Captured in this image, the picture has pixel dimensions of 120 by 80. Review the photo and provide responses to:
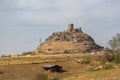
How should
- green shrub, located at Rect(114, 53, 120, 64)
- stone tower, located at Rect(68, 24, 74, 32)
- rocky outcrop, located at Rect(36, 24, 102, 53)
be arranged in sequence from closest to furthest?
green shrub, located at Rect(114, 53, 120, 64), rocky outcrop, located at Rect(36, 24, 102, 53), stone tower, located at Rect(68, 24, 74, 32)

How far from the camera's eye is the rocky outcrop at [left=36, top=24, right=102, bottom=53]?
595ft

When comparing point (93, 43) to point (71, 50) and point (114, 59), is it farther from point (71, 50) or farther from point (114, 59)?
point (114, 59)

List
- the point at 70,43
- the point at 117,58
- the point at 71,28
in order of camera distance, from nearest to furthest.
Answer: the point at 117,58
the point at 70,43
the point at 71,28

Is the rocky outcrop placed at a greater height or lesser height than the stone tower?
lesser

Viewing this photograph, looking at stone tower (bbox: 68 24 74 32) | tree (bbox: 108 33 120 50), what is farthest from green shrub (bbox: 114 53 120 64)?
stone tower (bbox: 68 24 74 32)

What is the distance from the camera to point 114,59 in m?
99.1

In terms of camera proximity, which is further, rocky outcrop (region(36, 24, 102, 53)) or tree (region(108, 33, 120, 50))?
rocky outcrop (region(36, 24, 102, 53))

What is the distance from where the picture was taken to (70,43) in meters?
188

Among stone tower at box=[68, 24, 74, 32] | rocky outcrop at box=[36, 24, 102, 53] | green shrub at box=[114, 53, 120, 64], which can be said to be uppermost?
stone tower at box=[68, 24, 74, 32]

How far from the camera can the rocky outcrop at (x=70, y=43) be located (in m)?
181

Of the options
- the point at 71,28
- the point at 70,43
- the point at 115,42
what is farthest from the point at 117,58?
the point at 71,28

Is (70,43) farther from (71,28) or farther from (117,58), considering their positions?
(117,58)

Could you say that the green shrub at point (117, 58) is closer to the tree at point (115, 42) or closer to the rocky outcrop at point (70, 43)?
the tree at point (115, 42)

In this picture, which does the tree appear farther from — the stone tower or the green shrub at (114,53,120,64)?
the stone tower
